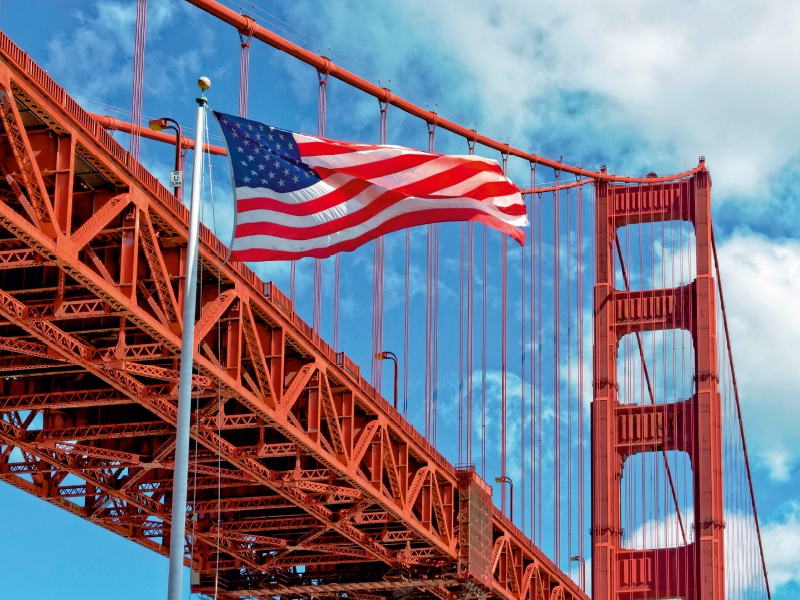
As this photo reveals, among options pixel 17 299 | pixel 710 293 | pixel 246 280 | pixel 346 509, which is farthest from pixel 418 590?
pixel 17 299

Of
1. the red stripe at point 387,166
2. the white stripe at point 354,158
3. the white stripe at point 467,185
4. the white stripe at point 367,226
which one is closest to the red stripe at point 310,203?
the red stripe at point 387,166

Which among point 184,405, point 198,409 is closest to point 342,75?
point 198,409

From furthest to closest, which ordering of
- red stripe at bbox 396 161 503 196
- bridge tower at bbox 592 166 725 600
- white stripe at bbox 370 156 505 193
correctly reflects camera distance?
bridge tower at bbox 592 166 725 600 < red stripe at bbox 396 161 503 196 < white stripe at bbox 370 156 505 193

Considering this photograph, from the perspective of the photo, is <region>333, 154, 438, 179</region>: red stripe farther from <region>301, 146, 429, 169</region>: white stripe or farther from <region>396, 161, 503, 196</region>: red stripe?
<region>396, 161, 503, 196</region>: red stripe

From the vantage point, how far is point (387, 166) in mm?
32781

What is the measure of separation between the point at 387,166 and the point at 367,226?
1.20m

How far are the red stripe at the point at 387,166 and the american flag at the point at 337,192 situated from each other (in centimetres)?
2

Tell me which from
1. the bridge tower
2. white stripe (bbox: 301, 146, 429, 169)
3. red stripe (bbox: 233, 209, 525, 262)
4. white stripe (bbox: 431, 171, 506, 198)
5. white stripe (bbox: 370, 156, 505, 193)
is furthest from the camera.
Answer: the bridge tower

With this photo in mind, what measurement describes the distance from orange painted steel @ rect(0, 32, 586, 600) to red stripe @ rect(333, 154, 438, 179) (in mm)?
3144

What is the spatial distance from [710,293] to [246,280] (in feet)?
107

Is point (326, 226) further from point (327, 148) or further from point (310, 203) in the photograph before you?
point (327, 148)

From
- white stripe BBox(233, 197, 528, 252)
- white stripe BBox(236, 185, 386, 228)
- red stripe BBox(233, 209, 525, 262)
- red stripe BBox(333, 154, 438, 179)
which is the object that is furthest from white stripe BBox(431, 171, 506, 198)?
white stripe BBox(236, 185, 386, 228)

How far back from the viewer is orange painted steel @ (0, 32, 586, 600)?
2906 centimetres

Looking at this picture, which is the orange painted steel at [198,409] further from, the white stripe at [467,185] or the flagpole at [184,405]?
the white stripe at [467,185]
